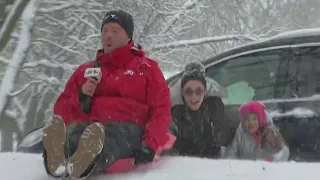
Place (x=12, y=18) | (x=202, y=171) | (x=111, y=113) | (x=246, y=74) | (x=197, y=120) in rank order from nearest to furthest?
(x=202, y=171) < (x=111, y=113) < (x=197, y=120) < (x=246, y=74) < (x=12, y=18)

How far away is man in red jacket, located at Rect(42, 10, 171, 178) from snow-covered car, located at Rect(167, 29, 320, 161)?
1.01 m

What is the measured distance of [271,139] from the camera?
13.2 ft

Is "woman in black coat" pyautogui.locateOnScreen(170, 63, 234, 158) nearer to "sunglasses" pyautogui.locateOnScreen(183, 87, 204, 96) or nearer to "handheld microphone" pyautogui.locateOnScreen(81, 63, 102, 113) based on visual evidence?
"sunglasses" pyautogui.locateOnScreen(183, 87, 204, 96)

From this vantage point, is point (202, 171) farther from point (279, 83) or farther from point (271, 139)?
point (279, 83)

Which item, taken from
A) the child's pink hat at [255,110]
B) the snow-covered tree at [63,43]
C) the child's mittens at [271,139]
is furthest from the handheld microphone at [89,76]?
the snow-covered tree at [63,43]

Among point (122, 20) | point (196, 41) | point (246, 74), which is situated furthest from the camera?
point (196, 41)

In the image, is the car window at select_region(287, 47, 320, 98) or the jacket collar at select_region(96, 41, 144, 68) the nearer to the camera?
the jacket collar at select_region(96, 41, 144, 68)

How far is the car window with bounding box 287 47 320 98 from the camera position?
445 centimetres

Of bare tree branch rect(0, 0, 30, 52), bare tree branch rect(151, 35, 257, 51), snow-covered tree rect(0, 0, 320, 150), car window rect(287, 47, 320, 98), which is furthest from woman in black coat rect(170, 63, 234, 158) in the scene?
bare tree branch rect(151, 35, 257, 51)

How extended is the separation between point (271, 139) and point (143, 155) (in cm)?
142

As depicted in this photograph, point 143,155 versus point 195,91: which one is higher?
point 195,91

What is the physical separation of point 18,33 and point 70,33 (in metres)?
2.11

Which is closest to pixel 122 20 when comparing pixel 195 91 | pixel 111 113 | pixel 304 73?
pixel 111 113

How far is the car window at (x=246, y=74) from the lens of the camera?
4.68 metres
